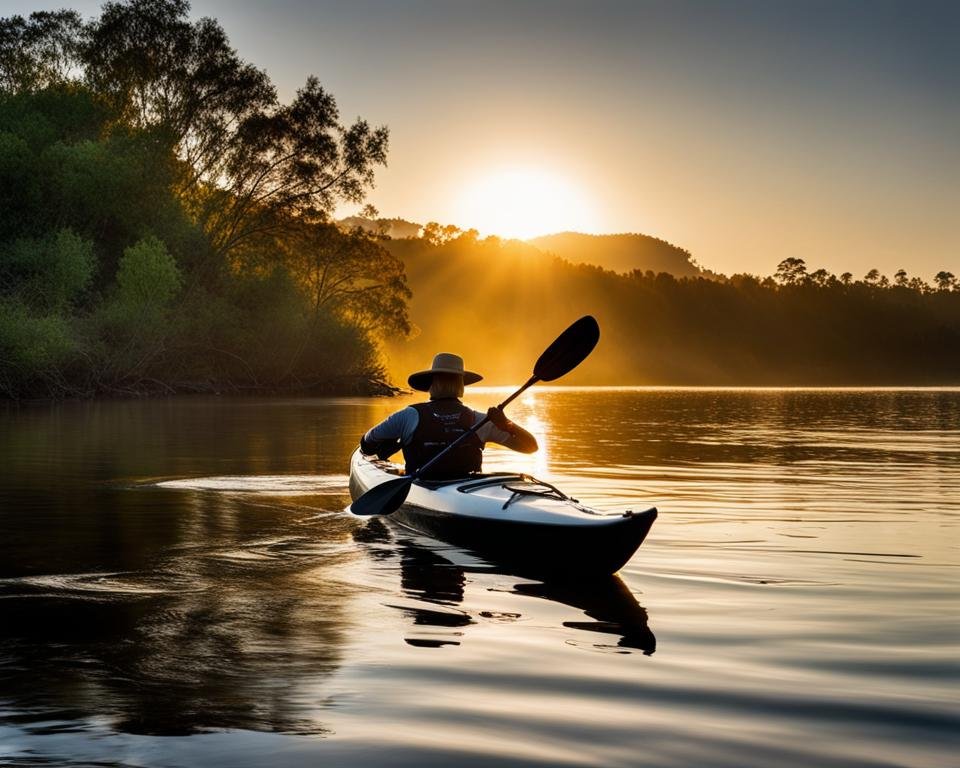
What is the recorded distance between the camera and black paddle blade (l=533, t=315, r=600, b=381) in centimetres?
966

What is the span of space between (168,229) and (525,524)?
122ft

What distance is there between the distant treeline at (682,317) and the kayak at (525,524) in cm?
14806

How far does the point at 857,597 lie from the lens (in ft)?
21.5

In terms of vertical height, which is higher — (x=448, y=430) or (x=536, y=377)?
(x=536, y=377)

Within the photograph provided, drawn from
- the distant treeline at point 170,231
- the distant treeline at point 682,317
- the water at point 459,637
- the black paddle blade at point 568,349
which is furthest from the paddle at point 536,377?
the distant treeline at point 682,317

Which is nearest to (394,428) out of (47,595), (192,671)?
(47,595)

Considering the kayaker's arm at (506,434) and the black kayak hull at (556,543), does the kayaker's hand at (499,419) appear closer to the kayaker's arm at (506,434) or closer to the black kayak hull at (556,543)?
the kayaker's arm at (506,434)

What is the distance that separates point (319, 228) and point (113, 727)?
45.9 metres

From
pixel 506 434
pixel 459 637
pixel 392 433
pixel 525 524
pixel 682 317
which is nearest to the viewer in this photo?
pixel 459 637

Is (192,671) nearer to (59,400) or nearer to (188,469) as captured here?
(188,469)

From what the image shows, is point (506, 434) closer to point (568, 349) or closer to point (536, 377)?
point (536, 377)

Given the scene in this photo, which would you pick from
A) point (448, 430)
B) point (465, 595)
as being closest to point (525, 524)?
point (465, 595)

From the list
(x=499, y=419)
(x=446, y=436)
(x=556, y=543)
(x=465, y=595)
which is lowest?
(x=465, y=595)

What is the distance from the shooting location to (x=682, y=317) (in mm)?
173500
